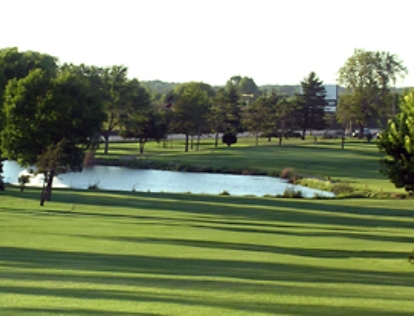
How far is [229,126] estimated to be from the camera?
111 metres

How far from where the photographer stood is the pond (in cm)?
5838

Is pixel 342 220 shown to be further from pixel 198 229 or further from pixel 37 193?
pixel 37 193

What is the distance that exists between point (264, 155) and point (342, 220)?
54.2 m

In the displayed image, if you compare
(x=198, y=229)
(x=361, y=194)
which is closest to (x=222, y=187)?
(x=361, y=194)

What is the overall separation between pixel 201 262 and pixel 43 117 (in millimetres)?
29384

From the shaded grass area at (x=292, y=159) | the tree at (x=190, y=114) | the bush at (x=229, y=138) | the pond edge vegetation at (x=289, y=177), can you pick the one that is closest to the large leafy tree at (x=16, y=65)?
the pond edge vegetation at (x=289, y=177)

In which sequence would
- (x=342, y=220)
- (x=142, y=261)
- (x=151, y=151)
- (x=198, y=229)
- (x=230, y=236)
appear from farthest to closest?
(x=151, y=151) → (x=342, y=220) → (x=198, y=229) → (x=230, y=236) → (x=142, y=261)

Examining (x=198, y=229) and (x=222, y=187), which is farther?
(x=222, y=187)

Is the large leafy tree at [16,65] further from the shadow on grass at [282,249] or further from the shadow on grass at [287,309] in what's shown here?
the shadow on grass at [287,309]

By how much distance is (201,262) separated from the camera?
1691 centimetres

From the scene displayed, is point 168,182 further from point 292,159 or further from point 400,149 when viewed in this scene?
point 400,149

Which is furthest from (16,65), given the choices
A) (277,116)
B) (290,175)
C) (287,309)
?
(277,116)

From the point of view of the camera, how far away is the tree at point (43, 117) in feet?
145

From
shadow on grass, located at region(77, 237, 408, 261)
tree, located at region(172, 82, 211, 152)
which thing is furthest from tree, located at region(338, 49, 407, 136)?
shadow on grass, located at region(77, 237, 408, 261)
